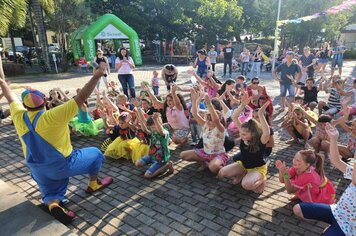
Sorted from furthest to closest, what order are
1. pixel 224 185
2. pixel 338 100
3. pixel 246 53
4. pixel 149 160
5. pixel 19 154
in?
pixel 246 53 → pixel 338 100 → pixel 19 154 → pixel 149 160 → pixel 224 185

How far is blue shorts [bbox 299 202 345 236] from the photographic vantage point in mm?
3029

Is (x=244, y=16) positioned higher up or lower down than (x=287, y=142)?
higher up

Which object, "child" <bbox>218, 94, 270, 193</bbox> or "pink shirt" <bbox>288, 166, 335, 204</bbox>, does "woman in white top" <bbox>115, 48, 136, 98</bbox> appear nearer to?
"child" <bbox>218, 94, 270, 193</bbox>

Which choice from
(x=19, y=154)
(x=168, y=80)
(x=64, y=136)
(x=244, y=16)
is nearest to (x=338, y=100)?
(x=168, y=80)

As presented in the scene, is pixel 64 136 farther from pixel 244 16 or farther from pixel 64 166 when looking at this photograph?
pixel 244 16

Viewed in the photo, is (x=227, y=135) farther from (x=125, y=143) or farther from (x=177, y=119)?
(x=125, y=143)

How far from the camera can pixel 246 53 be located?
15852 millimetres

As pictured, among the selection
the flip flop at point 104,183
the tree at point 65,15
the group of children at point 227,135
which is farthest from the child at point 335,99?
the tree at point 65,15

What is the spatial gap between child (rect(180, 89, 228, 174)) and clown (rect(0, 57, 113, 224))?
6.15 feet

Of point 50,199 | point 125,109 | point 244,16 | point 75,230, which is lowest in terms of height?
point 75,230

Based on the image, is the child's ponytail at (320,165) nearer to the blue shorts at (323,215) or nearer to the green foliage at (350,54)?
the blue shorts at (323,215)

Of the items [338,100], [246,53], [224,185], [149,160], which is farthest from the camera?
[246,53]

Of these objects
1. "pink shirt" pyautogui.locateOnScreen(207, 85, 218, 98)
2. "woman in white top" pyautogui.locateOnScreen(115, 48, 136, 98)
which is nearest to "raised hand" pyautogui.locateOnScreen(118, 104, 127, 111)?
"pink shirt" pyautogui.locateOnScreen(207, 85, 218, 98)

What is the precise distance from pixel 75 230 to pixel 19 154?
3.06 meters
